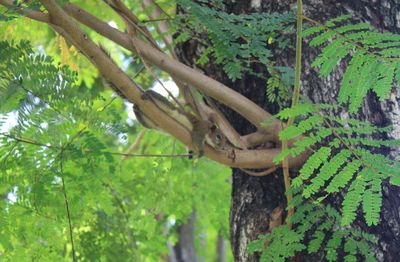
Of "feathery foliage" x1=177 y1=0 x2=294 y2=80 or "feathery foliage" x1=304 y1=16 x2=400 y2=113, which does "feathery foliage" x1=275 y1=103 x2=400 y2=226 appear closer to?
"feathery foliage" x1=304 y1=16 x2=400 y2=113

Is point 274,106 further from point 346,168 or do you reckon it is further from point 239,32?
point 346,168

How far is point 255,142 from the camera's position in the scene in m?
2.84

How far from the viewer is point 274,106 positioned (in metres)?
2.91

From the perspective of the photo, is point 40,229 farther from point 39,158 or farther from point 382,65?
point 382,65

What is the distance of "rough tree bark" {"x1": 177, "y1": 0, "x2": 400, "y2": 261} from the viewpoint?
284 cm

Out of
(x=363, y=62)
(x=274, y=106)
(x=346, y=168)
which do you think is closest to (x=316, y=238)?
(x=346, y=168)

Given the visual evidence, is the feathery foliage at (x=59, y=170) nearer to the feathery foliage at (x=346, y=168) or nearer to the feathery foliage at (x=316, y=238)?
the feathery foliage at (x=316, y=238)

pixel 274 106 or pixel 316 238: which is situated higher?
pixel 274 106

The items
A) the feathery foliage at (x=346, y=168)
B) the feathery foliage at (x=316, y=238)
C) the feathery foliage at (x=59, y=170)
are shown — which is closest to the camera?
the feathery foliage at (x=346, y=168)

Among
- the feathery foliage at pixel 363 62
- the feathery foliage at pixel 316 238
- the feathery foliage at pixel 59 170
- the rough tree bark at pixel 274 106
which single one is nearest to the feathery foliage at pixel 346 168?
the feathery foliage at pixel 363 62

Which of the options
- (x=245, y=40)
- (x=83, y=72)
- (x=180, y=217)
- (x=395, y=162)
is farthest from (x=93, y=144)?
(x=83, y=72)

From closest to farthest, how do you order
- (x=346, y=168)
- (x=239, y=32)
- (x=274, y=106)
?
(x=346, y=168)
(x=239, y=32)
(x=274, y=106)

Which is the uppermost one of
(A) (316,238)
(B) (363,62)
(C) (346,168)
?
(B) (363,62)

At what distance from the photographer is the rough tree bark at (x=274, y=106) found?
2840 millimetres
